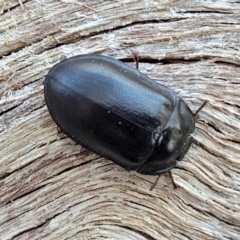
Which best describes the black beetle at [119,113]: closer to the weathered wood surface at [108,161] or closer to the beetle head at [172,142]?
the beetle head at [172,142]

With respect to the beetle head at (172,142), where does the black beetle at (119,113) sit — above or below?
above

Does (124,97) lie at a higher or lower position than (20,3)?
lower

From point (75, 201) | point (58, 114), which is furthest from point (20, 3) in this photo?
point (75, 201)

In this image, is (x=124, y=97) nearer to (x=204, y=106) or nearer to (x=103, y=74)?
(x=103, y=74)

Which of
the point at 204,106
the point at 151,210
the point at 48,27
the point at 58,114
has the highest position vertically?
the point at 48,27

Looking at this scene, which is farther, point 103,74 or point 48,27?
point 48,27

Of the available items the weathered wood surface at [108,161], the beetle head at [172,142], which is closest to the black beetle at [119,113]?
the beetle head at [172,142]
